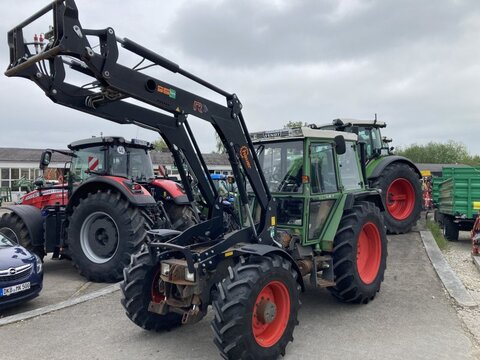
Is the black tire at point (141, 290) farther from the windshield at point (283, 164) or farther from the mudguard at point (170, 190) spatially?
the mudguard at point (170, 190)

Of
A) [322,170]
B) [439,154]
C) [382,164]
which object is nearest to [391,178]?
[382,164]

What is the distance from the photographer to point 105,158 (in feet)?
26.3

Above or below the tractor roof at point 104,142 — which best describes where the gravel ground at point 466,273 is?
below

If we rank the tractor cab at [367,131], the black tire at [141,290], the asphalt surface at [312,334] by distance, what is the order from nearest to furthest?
the asphalt surface at [312,334] → the black tire at [141,290] → the tractor cab at [367,131]

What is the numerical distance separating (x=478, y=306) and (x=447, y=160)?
6884 cm

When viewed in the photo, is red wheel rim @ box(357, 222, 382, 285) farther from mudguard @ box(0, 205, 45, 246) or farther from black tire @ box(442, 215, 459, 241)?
black tire @ box(442, 215, 459, 241)

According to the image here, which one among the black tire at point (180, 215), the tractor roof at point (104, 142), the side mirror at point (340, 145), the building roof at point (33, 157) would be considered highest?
the building roof at point (33, 157)

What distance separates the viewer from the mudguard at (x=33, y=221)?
8.04 m

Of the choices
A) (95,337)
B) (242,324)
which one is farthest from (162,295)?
(242,324)

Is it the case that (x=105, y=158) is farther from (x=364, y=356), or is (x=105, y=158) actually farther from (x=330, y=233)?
(x=364, y=356)

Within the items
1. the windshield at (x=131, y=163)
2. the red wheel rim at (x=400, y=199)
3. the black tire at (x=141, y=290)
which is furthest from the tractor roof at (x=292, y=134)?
the red wheel rim at (x=400, y=199)

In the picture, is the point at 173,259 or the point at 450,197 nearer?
the point at 173,259

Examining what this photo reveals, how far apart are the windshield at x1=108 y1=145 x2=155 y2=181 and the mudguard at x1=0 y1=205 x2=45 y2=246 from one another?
1.73 metres

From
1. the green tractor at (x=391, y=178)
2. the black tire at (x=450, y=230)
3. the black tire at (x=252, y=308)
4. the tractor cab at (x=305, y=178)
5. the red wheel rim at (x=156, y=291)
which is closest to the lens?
the black tire at (x=252, y=308)
